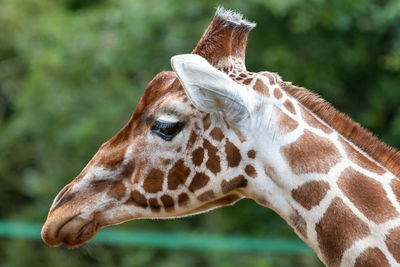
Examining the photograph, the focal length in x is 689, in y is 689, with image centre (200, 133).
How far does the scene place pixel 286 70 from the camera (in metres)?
7.63

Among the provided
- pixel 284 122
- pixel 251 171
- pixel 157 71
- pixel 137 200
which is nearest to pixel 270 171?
pixel 251 171

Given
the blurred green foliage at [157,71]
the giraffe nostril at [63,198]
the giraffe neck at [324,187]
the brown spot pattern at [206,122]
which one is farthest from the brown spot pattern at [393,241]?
the blurred green foliage at [157,71]

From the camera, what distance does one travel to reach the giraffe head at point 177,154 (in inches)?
102

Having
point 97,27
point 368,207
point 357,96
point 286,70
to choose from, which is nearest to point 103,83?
point 97,27

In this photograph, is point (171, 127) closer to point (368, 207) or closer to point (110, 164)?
point (110, 164)

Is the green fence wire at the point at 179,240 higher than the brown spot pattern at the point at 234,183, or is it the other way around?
the brown spot pattern at the point at 234,183

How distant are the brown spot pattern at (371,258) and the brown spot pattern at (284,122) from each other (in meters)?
0.53

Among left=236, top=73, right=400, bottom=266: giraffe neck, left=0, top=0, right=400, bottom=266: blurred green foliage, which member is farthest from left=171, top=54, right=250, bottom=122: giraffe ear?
left=0, top=0, right=400, bottom=266: blurred green foliage

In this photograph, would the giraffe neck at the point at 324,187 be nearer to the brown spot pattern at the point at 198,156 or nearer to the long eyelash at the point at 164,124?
the brown spot pattern at the point at 198,156

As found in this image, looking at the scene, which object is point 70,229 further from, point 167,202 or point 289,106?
point 289,106

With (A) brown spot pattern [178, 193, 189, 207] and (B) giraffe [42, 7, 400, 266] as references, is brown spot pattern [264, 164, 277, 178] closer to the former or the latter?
Answer: (B) giraffe [42, 7, 400, 266]

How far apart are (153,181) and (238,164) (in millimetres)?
367

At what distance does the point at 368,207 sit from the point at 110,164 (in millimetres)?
1041

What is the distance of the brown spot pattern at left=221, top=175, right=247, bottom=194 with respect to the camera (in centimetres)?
265
